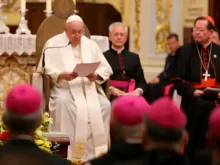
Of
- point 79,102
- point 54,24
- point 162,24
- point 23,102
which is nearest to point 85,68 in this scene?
point 79,102

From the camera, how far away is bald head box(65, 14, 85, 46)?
843cm

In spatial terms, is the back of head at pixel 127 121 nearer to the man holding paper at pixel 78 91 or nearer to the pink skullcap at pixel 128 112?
the pink skullcap at pixel 128 112

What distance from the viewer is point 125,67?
9.18 meters

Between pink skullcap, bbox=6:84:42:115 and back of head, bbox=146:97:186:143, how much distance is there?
1.99 feet

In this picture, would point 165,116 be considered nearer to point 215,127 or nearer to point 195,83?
Result: point 215,127

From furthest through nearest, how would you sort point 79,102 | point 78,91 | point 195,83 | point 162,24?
point 162,24 → point 195,83 → point 78,91 → point 79,102

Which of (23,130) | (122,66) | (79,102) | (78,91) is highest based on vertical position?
(122,66)

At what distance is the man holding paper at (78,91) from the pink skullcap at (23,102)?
13.6 ft

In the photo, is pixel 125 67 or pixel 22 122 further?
pixel 125 67

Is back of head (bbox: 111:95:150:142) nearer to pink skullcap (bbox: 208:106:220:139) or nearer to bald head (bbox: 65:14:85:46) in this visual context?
pink skullcap (bbox: 208:106:220:139)

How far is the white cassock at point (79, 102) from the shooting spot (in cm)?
830

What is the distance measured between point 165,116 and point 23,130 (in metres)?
0.72

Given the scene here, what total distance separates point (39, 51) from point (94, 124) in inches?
47.2

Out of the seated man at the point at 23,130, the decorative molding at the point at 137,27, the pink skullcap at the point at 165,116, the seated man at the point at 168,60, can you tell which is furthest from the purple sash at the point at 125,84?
the pink skullcap at the point at 165,116
